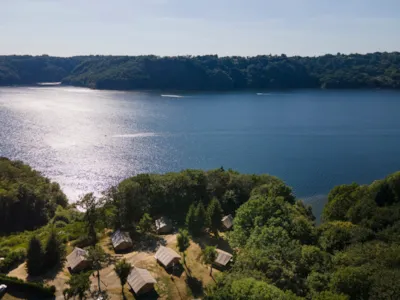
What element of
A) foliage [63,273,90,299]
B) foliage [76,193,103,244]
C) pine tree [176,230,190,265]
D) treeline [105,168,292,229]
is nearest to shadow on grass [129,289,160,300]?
foliage [63,273,90,299]

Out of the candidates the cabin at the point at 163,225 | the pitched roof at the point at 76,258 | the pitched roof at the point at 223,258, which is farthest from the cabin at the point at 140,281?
the cabin at the point at 163,225

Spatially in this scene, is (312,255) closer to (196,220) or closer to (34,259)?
(196,220)

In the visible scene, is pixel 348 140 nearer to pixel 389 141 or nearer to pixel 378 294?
pixel 389 141

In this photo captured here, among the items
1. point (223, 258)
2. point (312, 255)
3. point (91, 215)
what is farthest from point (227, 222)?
point (91, 215)

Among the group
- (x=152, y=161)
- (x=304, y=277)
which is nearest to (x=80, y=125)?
(x=152, y=161)

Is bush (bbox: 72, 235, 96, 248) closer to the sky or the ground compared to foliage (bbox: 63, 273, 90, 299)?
closer to the ground

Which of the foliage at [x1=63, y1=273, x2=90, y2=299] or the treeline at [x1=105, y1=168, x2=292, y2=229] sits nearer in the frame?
the foliage at [x1=63, y1=273, x2=90, y2=299]

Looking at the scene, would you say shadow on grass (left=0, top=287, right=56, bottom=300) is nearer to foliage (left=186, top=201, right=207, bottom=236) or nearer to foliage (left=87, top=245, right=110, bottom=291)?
foliage (left=87, top=245, right=110, bottom=291)
